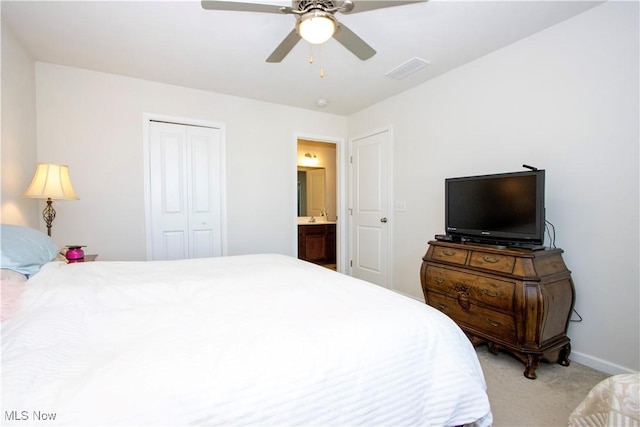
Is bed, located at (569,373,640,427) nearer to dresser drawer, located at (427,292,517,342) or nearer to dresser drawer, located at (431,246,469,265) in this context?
dresser drawer, located at (427,292,517,342)

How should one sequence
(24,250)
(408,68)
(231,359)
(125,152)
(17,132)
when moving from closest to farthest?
(231,359) → (24,250) → (17,132) → (408,68) → (125,152)

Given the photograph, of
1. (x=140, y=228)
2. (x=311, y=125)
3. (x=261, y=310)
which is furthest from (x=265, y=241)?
A: (x=261, y=310)

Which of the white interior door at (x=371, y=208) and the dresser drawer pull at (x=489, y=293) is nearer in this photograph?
the dresser drawer pull at (x=489, y=293)

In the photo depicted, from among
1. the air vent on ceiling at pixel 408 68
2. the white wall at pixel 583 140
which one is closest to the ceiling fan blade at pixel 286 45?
the air vent on ceiling at pixel 408 68

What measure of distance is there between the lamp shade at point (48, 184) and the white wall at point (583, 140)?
3.47 m

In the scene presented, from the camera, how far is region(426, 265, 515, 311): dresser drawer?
206 cm

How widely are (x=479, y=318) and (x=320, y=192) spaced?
4.14 metres

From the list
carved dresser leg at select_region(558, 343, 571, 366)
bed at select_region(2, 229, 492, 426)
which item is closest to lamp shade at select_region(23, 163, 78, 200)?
bed at select_region(2, 229, 492, 426)

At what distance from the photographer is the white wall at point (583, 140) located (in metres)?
1.96

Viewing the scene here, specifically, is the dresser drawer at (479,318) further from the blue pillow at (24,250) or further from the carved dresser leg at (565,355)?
the blue pillow at (24,250)

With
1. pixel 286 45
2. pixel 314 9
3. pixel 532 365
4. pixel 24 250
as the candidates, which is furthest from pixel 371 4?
pixel 532 365

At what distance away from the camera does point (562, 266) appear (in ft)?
6.95

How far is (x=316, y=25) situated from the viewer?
1642 millimetres

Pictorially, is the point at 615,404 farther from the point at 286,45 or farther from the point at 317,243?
the point at 317,243
